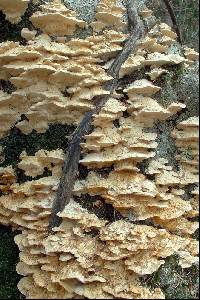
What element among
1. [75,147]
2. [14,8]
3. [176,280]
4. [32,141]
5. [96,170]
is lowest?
[176,280]

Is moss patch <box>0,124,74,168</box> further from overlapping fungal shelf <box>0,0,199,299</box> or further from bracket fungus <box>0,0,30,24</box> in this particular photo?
bracket fungus <box>0,0,30,24</box>

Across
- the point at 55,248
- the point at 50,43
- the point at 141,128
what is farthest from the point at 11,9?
the point at 55,248

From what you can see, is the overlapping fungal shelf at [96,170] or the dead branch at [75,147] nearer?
the overlapping fungal shelf at [96,170]

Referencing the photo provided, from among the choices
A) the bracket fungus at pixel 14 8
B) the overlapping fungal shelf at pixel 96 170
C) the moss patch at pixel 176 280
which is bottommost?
the moss patch at pixel 176 280

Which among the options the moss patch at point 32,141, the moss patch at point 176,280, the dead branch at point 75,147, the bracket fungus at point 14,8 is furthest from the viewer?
the bracket fungus at point 14,8

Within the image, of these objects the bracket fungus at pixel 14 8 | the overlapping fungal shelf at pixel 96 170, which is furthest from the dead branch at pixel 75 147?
the bracket fungus at pixel 14 8

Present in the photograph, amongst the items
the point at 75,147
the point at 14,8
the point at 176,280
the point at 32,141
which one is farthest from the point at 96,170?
the point at 14,8

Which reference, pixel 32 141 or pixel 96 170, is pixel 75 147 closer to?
pixel 96 170

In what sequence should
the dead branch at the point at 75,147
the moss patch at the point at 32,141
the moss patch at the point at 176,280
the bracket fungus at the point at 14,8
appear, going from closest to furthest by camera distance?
the moss patch at the point at 176,280 → the dead branch at the point at 75,147 → the moss patch at the point at 32,141 → the bracket fungus at the point at 14,8

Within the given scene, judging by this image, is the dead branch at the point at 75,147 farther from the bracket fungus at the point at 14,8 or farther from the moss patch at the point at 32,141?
the bracket fungus at the point at 14,8
